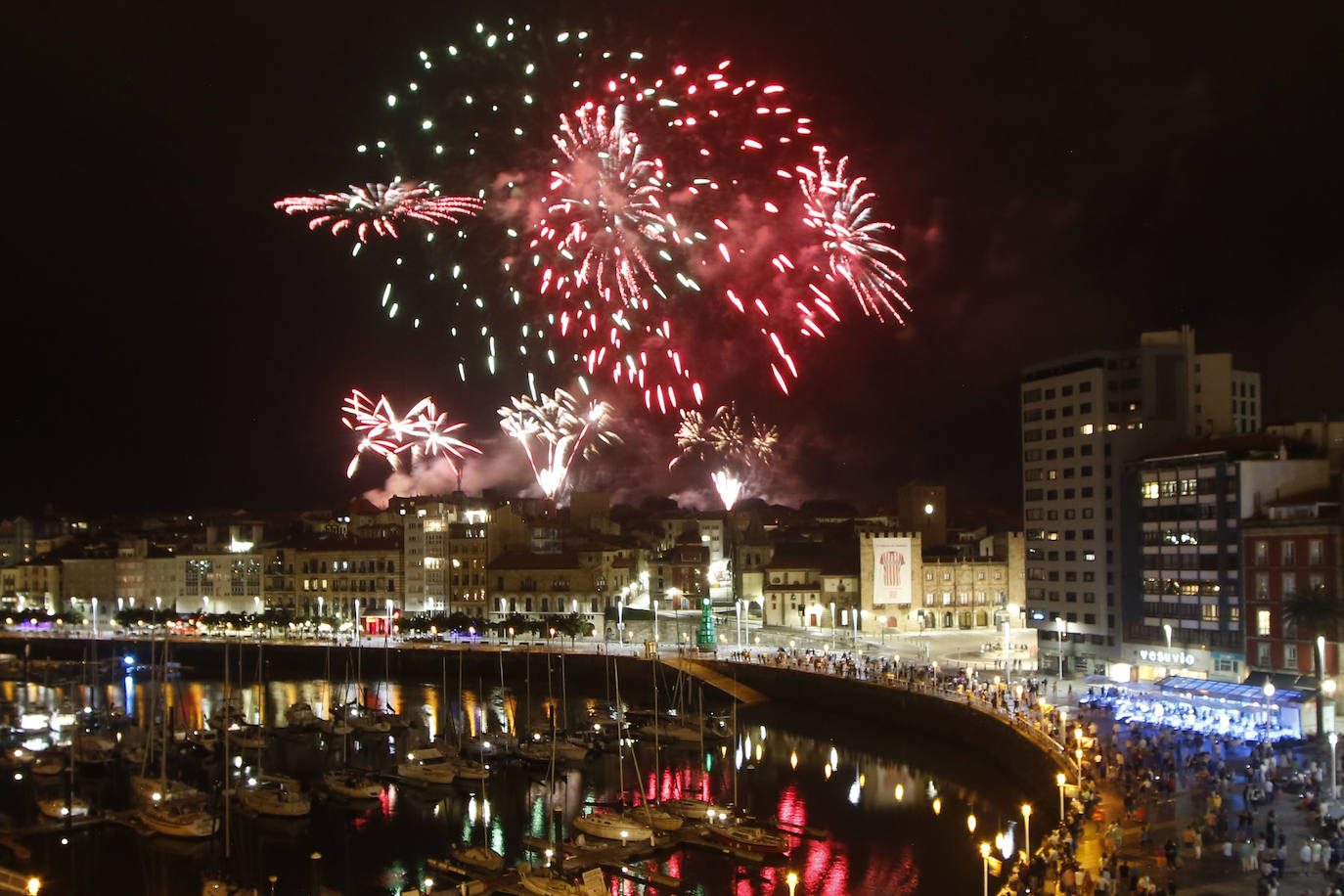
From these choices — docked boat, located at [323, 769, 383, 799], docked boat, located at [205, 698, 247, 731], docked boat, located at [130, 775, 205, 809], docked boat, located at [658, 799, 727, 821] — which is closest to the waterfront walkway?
docked boat, located at [658, 799, 727, 821]

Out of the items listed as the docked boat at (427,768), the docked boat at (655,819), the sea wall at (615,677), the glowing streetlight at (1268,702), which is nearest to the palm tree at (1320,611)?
the glowing streetlight at (1268,702)

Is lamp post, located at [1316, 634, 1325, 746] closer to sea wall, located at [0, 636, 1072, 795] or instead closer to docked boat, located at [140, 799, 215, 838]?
sea wall, located at [0, 636, 1072, 795]

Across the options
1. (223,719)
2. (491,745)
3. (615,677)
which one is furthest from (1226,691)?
(223,719)

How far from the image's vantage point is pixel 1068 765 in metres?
34.9

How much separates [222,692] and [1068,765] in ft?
158

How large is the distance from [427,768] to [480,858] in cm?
1125

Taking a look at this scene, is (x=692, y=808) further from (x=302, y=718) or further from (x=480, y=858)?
(x=302, y=718)

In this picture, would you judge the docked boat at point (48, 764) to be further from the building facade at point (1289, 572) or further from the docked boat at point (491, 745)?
the building facade at point (1289, 572)

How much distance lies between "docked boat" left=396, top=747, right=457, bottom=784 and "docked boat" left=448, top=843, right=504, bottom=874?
31.7ft

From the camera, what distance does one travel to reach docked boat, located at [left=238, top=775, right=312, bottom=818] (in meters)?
38.3

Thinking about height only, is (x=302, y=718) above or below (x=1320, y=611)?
below

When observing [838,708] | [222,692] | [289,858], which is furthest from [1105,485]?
[222,692]

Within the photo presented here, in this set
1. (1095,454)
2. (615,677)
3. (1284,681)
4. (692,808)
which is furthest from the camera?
(1095,454)

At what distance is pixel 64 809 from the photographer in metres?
37.2
